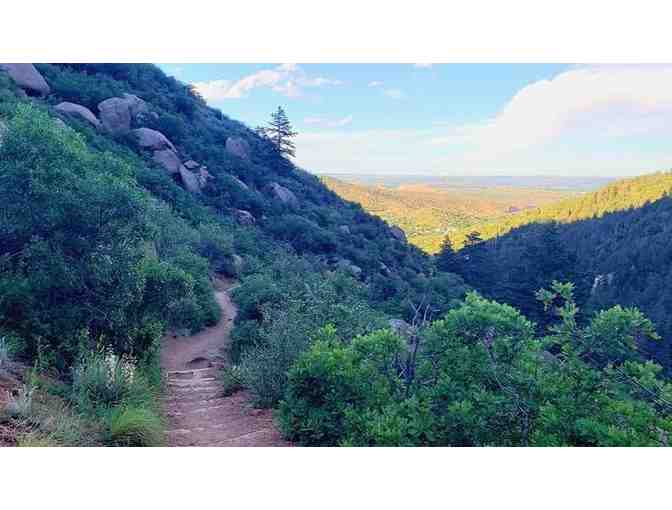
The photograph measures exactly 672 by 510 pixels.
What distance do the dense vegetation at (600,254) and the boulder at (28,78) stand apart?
15211mm

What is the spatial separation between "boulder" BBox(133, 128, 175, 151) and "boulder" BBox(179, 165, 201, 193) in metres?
1.18

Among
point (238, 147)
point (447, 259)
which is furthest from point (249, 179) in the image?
point (447, 259)

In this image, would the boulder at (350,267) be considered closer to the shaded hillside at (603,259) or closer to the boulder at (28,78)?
the shaded hillside at (603,259)

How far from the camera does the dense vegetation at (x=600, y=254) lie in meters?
7.04

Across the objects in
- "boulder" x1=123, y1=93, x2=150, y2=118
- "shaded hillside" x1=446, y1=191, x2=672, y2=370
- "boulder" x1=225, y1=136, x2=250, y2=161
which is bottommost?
"shaded hillside" x1=446, y1=191, x2=672, y2=370

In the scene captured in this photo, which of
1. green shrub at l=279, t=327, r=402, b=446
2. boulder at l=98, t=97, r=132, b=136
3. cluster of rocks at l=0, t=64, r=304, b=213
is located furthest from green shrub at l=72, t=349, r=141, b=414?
boulder at l=98, t=97, r=132, b=136

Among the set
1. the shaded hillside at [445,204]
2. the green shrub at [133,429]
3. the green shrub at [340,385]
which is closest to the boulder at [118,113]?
the shaded hillside at [445,204]

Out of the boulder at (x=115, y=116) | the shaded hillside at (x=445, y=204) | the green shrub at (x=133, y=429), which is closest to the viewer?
the green shrub at (x=133, y=429)

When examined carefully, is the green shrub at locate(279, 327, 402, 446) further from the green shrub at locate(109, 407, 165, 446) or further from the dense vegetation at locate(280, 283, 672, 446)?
the green shrub at locate(109, 407, 165, 446)

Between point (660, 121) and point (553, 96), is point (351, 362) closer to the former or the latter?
point (553, 96)

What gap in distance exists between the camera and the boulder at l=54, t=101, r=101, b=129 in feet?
59.1

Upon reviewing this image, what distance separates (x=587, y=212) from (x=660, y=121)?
9.91 ft

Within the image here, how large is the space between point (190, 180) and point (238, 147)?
388 cm
